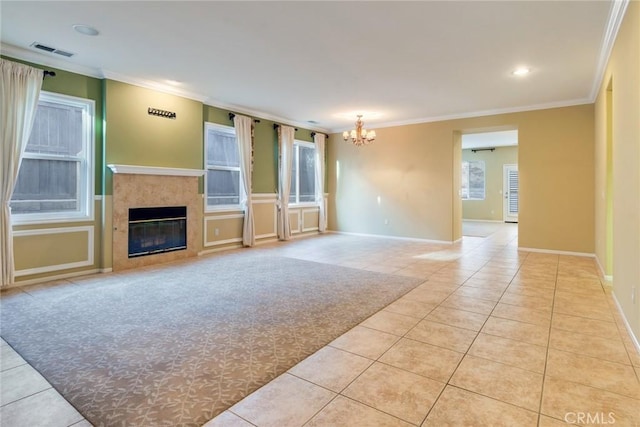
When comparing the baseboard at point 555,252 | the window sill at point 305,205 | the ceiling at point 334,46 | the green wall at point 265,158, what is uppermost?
the ceiling at point 334,46

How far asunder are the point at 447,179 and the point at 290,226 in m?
3.81

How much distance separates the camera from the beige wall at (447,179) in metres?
6.18

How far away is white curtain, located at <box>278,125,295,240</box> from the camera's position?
312 inches

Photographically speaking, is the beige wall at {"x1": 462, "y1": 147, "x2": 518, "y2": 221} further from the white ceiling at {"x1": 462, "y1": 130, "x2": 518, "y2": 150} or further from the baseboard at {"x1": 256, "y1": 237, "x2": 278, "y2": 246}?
the baseboard at {"x1": 256, "y1": 237, "x2": 278, "y2": 246}

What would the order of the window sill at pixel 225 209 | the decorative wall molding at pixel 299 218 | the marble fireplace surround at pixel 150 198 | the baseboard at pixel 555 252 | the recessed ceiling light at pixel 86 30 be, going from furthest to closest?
the decorative wall molding at pixel 299 218
the window sill at pixel 225 209
the baseboard at pixel 555 252
the marble fireplace surround at pixel 150 198
the recessed ceiling light at pixel 86 30

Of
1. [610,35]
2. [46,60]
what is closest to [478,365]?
[610,35]

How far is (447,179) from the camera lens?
24.8 ft

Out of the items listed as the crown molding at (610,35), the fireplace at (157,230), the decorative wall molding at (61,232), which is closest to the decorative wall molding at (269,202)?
the fireplace at (157,230)

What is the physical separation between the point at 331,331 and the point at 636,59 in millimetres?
3180

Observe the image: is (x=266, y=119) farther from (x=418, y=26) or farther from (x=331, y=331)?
(x=331, y=331)

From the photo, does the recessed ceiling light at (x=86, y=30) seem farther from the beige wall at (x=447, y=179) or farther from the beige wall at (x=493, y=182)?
the beige wall at (x=493, y=182)

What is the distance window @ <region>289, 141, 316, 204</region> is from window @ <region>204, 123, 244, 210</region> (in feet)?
5.97

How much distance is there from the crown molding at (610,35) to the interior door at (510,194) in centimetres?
791

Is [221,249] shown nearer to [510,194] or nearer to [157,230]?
[157,230]
